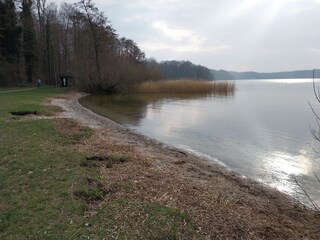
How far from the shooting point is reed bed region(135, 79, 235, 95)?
43812 mm

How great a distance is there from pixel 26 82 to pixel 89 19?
12106mm

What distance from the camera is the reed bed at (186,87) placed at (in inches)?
1725

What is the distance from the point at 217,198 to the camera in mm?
5500

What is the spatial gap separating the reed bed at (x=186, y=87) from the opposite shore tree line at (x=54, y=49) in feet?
5.43

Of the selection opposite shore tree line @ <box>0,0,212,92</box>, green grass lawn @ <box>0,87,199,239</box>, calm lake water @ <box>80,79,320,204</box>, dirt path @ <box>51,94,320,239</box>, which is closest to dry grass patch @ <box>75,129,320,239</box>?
dirt path @ <box>51,94,320,239</box>

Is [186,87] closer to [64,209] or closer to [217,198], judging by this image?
[217,198]

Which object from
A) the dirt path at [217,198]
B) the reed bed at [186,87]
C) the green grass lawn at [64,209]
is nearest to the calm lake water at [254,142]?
the dirt path at [217,198]

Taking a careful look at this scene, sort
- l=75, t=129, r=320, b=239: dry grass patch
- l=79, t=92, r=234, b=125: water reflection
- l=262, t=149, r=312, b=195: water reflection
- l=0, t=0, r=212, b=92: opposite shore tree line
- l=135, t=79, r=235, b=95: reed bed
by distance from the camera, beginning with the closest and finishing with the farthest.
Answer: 1. l=75, t=129, r=320, b=239: dry grass patch
2. l=262, t=149, r=312, b=195: water reflection
3. l=79, t=92, r=234, b=125: water reflection
4. l=0, t=0, r=212, b=92: opposite shore tree line
5. l=135, t=79, r=235, b=95: reed bed

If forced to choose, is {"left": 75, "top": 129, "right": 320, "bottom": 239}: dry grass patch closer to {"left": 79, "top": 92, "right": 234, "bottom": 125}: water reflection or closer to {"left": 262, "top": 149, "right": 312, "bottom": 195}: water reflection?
{"left": 262, "top": 149, "right": 312, "bottom": 195}: water reflection

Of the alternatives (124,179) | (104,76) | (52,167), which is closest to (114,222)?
(124,179)

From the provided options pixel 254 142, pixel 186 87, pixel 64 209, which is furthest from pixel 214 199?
pixel 186 87

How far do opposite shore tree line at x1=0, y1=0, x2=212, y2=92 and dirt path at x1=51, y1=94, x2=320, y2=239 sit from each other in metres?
34.7

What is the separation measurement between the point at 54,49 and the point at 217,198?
1932 inches

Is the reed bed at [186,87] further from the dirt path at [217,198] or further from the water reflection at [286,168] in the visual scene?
the dirt path at [217,198]
